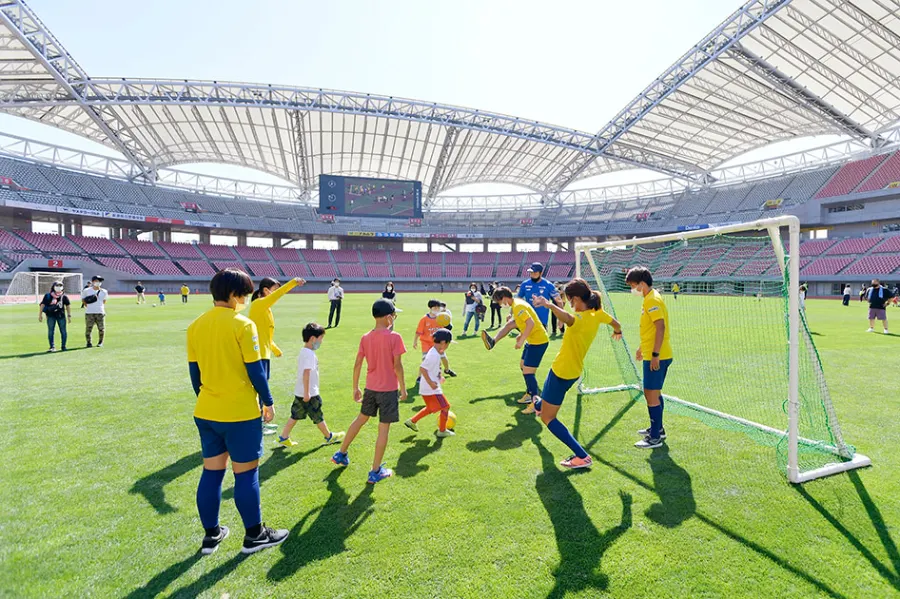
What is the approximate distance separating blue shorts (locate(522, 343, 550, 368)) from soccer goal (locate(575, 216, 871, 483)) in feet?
4.77

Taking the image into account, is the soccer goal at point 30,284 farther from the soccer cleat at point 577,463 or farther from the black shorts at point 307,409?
the soccer cleat at point 577,463

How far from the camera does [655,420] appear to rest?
480 cm

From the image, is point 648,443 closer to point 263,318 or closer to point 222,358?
point 222,358

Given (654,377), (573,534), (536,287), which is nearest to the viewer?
(573,534)

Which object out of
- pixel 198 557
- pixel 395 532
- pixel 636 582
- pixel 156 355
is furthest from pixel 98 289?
pixel 636 582

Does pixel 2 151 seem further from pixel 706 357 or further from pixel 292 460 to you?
pixel 706 357

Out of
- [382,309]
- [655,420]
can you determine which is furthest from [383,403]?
[655,420]

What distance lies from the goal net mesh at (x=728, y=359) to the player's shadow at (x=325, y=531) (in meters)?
4.25

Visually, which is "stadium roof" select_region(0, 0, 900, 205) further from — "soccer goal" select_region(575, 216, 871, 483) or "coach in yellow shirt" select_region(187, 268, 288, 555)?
"coach in yellow shirt" select_region(187, 268, 288, 555)

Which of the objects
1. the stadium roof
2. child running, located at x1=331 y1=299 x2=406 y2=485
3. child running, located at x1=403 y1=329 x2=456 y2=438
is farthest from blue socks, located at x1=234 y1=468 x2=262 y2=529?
the stadium roof

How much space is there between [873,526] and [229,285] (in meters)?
5.23

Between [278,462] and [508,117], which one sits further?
[508,117]

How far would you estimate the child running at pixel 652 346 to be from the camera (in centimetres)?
452

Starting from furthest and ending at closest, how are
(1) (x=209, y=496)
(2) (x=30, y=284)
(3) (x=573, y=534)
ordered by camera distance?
(2) (x=30, y=284)
(3) (x=573, y=534)
(1) (x=209, y=496)
